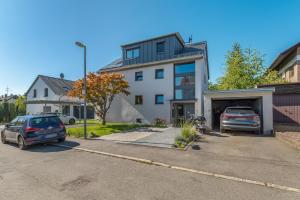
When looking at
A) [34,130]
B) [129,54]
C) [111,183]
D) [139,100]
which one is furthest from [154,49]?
[111,183]

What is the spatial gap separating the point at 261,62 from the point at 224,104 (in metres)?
16.3

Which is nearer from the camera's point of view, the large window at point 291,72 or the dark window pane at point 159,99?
the large window at point 291,72

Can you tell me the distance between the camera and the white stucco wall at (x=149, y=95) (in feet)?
57.4

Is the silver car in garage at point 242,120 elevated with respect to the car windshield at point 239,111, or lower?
lower

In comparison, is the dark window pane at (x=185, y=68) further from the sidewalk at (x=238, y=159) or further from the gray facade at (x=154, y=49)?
the sidewalk at (x=238, y=159)

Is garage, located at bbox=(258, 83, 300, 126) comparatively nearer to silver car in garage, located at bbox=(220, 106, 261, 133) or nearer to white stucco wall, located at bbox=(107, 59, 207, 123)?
silver car in garage, located at bbox=(220, 106, 261, 133)

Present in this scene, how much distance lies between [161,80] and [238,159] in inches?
541

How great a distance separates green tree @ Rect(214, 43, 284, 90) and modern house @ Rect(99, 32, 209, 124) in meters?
9.96

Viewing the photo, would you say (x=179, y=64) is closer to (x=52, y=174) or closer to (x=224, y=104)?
(x=224, y=104)

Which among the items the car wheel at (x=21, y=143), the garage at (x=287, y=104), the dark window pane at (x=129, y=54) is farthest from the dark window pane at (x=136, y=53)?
the car wheel at (x=21, y=143)

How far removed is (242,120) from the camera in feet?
36.0

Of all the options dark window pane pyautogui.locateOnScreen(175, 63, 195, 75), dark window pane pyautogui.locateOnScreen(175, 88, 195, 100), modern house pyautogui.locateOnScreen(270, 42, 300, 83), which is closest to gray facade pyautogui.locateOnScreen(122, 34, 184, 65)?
dark window pane pyautogui.locateOnScreen(175, 63, 195, 75)

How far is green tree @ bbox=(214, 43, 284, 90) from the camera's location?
2719 centimetres

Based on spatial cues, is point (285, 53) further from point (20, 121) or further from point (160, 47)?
point (20, 121)
